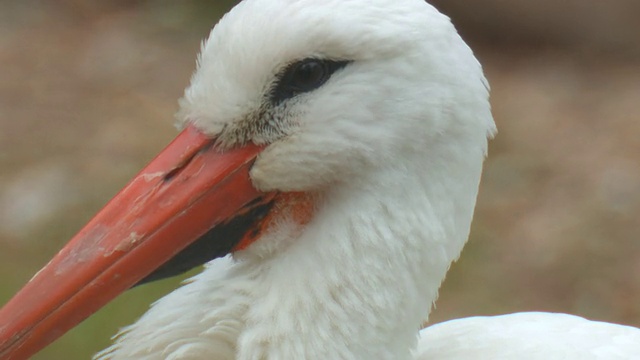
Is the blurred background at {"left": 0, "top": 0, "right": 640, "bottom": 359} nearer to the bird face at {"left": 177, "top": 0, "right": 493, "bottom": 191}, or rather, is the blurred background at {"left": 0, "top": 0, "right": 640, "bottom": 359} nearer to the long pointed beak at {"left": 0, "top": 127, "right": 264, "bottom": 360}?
the long pointed beak at {"left": 0, "top": 127, "right": 264, "bottom": 360}

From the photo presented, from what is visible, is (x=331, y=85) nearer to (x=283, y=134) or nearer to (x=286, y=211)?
(x=283, y=134)

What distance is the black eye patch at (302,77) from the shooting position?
2549 mm

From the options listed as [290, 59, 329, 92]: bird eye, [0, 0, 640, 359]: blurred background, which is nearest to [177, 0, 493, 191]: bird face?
[290, 59, 329, 92]: bird eye

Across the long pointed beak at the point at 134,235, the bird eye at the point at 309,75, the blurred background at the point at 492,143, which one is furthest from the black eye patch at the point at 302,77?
the blurred background at the point at 492,143

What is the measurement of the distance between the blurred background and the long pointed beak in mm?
3203

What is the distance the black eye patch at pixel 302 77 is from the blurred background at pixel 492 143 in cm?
343

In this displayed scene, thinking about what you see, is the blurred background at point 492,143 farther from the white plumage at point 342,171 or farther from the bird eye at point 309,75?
the bird eye at point 309,75

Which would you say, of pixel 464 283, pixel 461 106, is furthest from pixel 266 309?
pixel 464 283

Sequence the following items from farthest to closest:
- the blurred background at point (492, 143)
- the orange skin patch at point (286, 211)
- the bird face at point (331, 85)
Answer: the blurred background at point (492, 143)
the orange skin patch at point (286, 211)
the bird face at point (331, 85)

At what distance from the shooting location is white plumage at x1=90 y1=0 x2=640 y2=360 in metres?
2.53

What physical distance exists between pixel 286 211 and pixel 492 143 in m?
5.01

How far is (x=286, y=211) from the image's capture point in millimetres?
2717

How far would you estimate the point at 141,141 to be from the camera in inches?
289

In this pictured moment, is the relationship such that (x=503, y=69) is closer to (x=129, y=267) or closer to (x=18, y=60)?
(x=18, y=60)
